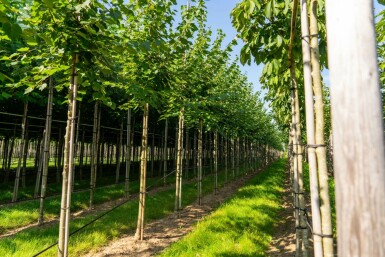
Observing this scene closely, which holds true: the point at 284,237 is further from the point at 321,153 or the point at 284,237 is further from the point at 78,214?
the point at 78,214

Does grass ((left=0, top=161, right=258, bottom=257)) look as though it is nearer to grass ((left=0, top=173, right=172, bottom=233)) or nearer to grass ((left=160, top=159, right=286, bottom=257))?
grass ((left=0, top=173, right=172, bottom=233))

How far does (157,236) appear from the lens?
25.6ft

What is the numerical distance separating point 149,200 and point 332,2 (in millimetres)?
10936

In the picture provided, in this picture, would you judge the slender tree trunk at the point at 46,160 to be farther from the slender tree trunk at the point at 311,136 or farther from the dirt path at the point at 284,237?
the slender tree trunk at the point at 311,136

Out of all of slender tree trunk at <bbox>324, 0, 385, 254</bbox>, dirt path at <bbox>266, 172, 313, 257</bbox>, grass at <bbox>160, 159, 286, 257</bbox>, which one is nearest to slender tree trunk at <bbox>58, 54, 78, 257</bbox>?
grass at <bbox>160, 159, 286, 257</bbox>

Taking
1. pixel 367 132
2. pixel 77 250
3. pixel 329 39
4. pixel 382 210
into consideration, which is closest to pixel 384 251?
pixel 382 210

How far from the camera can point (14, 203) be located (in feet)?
35.2

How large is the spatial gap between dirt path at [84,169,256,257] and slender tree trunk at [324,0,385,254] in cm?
618

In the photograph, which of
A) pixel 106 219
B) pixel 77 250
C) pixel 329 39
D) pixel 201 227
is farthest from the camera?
pixel 106 219

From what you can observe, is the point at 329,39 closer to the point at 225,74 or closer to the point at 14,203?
the point at 225,74

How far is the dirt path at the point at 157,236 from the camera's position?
6625 mm

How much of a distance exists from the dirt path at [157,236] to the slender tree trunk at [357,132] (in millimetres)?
6180

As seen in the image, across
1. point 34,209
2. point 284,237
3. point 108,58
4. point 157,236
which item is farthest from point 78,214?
point 108,58

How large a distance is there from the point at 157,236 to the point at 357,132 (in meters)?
7.51
